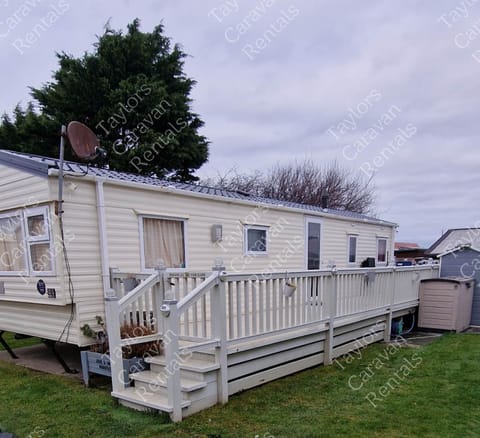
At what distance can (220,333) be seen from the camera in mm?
3400

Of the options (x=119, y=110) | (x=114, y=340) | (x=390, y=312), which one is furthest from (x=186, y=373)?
(x=119, y=110)

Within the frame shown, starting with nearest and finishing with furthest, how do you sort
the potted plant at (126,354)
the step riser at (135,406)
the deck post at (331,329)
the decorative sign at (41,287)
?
the step riser at (135,406)
the potted plant at (126,354)
the decorative sign at (41,287)
the deck post at (331,329)

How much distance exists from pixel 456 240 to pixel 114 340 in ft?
27.3

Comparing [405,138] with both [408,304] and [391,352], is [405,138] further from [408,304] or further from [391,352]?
[391,352]

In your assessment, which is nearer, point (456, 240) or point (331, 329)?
point (331, 329)

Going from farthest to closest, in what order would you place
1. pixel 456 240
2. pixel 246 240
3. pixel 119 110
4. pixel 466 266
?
pixel 119 110 < pixel 456 240 < pixel 466 266 < pixel 246 240

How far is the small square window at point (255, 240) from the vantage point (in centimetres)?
677

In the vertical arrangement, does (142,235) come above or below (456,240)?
above

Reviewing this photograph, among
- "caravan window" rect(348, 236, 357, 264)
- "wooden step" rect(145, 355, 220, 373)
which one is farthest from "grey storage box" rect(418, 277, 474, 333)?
"wooden step" rect(145, 355, 220, 373)

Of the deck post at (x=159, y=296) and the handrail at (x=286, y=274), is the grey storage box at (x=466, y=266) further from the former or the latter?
the deck post at (x=159, y=296)

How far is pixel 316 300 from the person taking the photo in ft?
15.1

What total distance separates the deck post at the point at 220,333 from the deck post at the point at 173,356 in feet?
1.66

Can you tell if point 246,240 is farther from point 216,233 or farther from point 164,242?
point 164,242

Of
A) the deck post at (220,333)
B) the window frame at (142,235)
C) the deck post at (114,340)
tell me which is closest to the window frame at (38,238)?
the window frame at (142,235)
